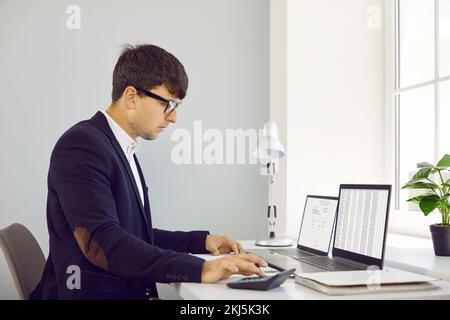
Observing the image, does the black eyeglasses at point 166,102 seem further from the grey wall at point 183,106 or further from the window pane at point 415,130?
the window pane at point 415,130

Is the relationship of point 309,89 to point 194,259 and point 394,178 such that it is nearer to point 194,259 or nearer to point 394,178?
point 394,178

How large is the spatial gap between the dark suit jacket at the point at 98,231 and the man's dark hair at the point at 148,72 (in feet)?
0.55

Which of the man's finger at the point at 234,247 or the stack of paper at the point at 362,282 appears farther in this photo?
the man's finger at the point at 234,247

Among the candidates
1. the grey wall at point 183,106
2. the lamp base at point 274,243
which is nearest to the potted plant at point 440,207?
the lamp base at point 274,243

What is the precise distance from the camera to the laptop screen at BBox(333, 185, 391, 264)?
1379mm

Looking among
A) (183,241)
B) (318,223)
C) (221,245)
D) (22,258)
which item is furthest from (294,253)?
(22,258)

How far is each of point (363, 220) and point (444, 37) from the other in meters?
1.00

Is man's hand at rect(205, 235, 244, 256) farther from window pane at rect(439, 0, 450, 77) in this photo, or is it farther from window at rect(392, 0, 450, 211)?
window pane at rect(439, 0, 450, 77)

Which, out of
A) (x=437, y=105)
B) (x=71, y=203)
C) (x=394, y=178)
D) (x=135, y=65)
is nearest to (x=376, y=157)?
(x=394, y=178)

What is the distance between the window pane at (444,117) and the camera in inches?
77.9

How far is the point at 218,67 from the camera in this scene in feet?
8.23

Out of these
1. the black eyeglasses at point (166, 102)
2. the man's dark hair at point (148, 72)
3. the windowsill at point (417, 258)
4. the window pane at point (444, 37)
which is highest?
the window pane at point (444, 37)

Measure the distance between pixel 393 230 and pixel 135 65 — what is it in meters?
1.39

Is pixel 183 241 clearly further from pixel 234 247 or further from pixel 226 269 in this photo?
pixel 226 269
